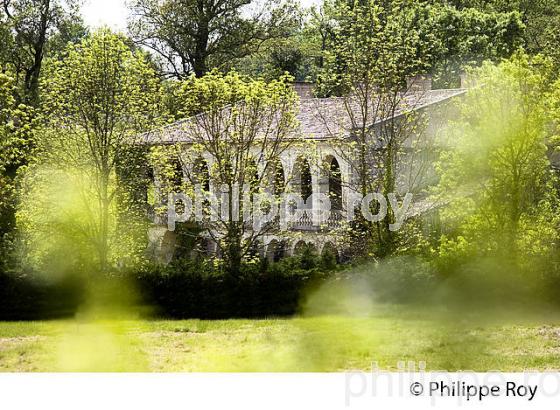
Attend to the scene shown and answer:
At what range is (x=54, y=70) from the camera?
11578mm

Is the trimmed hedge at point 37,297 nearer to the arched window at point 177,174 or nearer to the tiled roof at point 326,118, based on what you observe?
the arched window at point 177,174

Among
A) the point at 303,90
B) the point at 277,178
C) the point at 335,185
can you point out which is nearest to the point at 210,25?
the point at 303,90

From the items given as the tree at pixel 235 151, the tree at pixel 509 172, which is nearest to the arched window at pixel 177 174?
the tree at pixel 235 151

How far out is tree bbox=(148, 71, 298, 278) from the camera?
1195 cm

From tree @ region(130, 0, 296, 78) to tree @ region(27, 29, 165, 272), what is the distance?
287 mm

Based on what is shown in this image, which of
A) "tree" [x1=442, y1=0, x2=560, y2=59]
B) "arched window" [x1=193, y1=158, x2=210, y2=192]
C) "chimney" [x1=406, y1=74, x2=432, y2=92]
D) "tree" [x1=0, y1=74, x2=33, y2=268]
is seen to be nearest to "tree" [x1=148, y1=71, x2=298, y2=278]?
"arched window" [x1=193, y1=158, x2=210, y2=192]

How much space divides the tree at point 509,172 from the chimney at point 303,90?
1672mm

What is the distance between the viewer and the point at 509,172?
1129 cm

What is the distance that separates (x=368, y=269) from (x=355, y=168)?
1.12 meters

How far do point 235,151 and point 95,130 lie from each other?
156 cm

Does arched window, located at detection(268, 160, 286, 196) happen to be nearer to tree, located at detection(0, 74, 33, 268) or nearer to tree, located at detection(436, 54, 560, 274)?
tree, located at detection(436, 54, 560, 274)

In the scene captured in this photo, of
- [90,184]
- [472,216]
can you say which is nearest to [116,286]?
[90,184]

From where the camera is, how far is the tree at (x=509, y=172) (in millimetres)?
11195

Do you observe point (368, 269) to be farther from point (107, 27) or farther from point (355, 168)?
point (107, 27)
